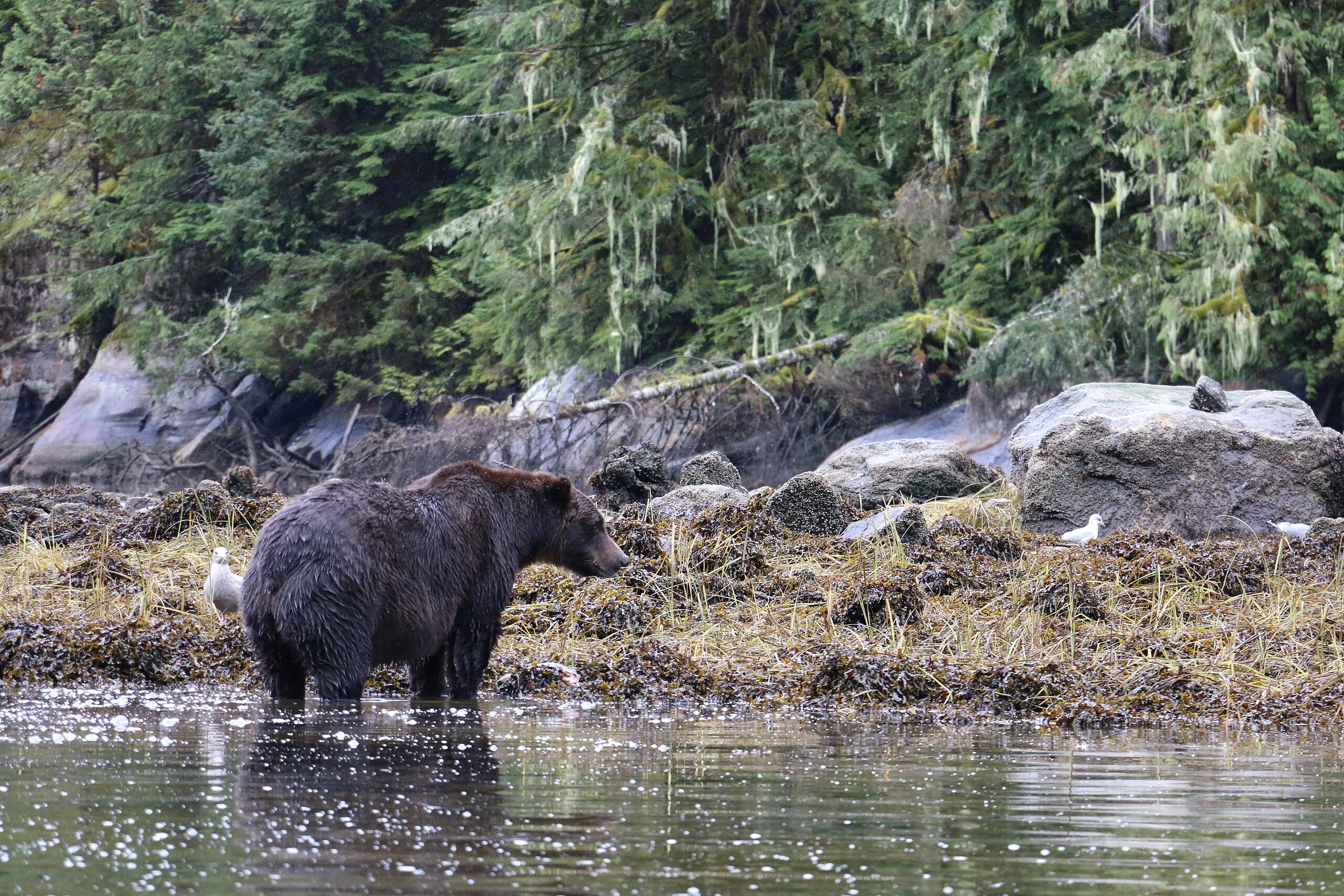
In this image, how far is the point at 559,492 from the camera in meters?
8.82

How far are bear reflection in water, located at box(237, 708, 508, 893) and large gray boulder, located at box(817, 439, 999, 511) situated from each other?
8792 millimetres

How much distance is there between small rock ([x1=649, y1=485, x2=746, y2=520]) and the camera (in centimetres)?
1339

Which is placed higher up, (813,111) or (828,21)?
(828,21)

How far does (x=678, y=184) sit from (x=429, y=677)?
56.6ft

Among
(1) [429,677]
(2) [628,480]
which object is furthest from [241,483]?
(1) [429,677]

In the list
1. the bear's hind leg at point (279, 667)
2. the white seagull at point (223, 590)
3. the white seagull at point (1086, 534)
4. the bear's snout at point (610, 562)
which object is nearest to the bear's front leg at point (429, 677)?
the bear's hind leg at point (279, 667)

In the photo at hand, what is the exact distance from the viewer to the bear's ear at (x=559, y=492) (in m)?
8.77

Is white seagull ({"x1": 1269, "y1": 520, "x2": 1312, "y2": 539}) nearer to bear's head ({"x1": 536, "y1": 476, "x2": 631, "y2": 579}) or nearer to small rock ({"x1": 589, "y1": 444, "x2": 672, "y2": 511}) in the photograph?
small rock ({"x1": 589, "y1": 444, "x2": 672, "y2": 511})

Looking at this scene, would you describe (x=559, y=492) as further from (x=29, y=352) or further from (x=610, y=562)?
(x=29, y=352)

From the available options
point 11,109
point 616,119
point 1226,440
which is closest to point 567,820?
point 1226,440

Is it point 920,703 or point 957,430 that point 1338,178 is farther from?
point 920,703

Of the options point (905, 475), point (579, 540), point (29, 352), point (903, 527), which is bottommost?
point (579, 540)

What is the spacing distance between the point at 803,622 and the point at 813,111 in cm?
1536

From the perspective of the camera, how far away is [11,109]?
38.3m
